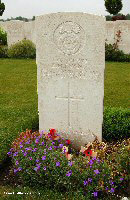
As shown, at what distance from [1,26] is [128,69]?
12705mm

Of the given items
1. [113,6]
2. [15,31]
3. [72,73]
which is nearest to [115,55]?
[15,31]

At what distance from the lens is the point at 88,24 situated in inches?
172

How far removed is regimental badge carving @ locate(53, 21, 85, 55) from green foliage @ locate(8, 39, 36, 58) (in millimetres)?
11170

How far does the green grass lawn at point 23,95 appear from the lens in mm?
5406

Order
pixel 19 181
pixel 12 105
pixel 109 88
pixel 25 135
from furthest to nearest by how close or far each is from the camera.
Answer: pixel 109 88 < pixel 12 105 < pixel 25 135 < pixel 19 181

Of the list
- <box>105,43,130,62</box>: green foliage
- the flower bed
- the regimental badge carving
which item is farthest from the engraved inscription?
<box>105,43,130,62</box>: green foliage

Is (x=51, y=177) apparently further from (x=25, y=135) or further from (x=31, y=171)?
(x=25, y=135)

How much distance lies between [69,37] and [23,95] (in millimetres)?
4227

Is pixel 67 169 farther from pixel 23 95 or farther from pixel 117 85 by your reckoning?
pixel 117 85

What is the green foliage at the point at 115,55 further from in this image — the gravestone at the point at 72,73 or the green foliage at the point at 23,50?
the gravestone at the point at 72,73

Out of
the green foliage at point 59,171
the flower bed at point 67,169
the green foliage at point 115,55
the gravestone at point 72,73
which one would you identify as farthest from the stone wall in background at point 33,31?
the green foliage at point 59,171

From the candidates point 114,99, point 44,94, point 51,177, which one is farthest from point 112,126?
point 114,99

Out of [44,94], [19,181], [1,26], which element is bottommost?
[19,181]

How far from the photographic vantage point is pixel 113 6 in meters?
29.2
